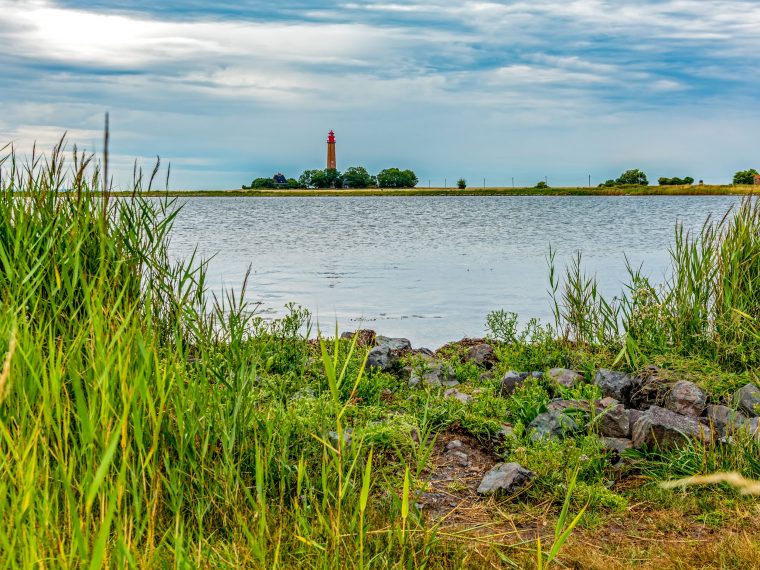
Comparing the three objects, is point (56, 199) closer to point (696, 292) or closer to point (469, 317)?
point (696, 292)

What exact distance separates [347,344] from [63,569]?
5085mm

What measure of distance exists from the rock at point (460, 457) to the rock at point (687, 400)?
1.74 metres

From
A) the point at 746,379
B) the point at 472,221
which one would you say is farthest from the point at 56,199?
the point at 472,221

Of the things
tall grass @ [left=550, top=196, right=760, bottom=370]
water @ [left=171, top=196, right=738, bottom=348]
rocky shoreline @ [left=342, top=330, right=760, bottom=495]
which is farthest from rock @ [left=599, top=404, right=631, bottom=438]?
water @ [left=171, top=196, right=738, bottom=348]

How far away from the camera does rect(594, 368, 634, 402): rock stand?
5.67 m

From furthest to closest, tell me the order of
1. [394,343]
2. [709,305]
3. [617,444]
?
[394,343], [709,305], [617,444]

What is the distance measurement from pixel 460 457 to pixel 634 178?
9246 cm

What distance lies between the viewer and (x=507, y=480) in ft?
13.7

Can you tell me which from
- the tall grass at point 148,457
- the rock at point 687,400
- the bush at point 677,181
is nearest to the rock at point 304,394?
the tall grass at point 148,457

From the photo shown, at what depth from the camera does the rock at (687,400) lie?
207 inches

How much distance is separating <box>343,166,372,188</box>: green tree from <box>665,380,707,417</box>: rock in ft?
329

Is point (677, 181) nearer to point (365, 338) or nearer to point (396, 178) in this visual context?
point (396, 178)

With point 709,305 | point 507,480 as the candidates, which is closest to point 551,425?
point 507,480

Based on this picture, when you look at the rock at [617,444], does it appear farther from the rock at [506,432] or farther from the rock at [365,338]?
the rock at [365,338]
